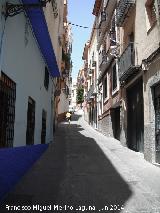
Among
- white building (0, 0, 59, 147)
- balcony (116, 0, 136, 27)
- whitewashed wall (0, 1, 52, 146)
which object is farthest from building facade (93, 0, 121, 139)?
whitewashed wall (0, 1, 52, 146)

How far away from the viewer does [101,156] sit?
13.0m

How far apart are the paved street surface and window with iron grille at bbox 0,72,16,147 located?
1225 mm

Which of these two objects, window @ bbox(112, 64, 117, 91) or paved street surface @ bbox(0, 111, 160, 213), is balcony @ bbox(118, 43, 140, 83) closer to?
paved street surface @ bbox(0, 111, 160, 213)

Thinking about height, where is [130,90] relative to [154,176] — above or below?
above

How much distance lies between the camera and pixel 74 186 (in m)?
7.87

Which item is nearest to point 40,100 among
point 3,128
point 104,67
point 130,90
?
point 130,90

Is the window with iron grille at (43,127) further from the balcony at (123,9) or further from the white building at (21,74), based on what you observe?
the balcony at (123,9)

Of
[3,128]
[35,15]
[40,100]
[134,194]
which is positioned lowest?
[134,194]

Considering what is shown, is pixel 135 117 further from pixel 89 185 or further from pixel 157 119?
pixel 89 185

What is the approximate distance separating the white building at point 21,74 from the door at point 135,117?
4273mm

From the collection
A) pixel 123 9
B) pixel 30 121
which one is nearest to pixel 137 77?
pixel 123 9

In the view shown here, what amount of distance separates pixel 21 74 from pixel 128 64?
20.0ft

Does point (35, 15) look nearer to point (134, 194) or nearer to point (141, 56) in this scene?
point (141, 56)

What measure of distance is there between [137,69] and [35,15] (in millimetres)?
5321
